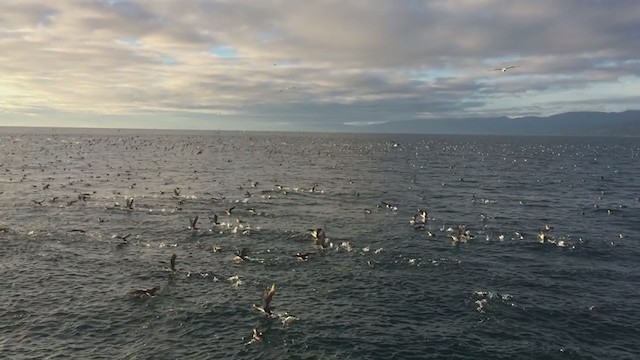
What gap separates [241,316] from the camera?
30.4 meters

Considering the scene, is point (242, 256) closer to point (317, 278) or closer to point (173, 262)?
point (173, 262)

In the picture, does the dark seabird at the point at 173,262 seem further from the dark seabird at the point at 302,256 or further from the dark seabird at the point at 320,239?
the dark seabird at the point at 320,239

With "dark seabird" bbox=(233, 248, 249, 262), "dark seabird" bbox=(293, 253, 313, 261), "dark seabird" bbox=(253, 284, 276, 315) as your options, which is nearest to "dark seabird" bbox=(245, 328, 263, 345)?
"dark seabird" bbox=(253, 284, 276, 315)

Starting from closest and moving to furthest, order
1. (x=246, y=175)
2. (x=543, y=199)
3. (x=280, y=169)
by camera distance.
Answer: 1. (x=543, y=199)
2. (x=246, y=175)
3. (x=280, y=169)

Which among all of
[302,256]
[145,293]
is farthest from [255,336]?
[302,256]

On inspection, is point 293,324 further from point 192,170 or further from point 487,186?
point 192,170

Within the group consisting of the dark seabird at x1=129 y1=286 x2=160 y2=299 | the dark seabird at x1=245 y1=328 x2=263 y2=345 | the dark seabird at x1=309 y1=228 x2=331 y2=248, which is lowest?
the dark seabird at x1=245 y1=328 x2=263 y2=345

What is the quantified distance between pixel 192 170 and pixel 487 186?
214 feet

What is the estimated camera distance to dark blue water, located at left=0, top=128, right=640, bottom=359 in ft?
89.6

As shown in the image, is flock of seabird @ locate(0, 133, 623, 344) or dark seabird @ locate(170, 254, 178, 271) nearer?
flock of seabird @ locate(0, 133, 623, 344)

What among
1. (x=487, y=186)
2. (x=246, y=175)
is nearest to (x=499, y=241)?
(x=487, y=186)

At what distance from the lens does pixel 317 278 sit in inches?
1473

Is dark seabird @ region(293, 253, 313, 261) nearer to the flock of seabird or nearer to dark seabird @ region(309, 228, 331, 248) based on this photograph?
the flock of seabird

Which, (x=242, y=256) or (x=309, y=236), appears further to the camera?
(x=309, y=236)
